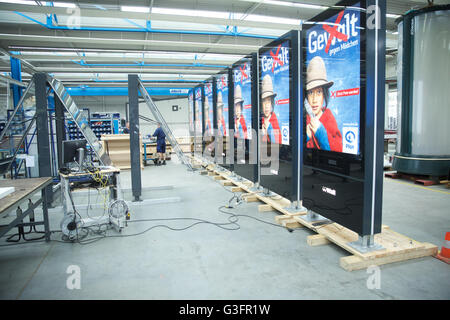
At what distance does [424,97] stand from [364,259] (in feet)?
16.0

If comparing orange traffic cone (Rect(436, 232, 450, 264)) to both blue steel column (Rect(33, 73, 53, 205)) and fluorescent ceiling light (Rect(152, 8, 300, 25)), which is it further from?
fluorescent ceiling light (Rect(152, 8, 300, 25))

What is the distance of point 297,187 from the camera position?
4.13 metres

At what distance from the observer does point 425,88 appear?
6.07m

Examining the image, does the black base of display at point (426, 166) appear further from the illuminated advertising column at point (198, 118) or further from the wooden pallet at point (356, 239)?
the illuminated advertising column at point (198, 118)

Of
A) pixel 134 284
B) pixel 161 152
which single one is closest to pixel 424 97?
pixel 134 284

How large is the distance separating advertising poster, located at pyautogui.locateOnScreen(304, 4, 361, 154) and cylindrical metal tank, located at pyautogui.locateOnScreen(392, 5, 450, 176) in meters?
3.91

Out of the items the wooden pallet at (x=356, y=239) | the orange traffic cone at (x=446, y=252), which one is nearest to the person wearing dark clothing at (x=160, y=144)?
the wooden pallet at (x=356, y=239)

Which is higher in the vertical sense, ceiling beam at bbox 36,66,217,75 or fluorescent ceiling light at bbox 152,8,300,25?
fluorescent ceiling light at bbox 152,8,300,25

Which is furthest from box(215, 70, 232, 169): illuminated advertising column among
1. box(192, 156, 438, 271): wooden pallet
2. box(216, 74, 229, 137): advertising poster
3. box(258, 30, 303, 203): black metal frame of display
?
box(192, 156, 438, 271): wooden pallet

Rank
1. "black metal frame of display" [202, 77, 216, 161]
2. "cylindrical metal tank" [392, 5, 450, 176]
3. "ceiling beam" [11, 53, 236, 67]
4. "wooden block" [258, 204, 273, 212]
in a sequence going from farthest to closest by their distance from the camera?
"ceiling beam" [11, 53, 236, 67]
"black metal frame of display" [202, 77, 216, 161]
"cylindrical metal tank" [392, 5, 450, 176]
"wooden block" [258, 204, 273, 212]

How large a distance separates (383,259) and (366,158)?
979mm

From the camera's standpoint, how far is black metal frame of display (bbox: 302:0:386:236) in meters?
2.67

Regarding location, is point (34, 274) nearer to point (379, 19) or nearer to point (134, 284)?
point (134, 284)

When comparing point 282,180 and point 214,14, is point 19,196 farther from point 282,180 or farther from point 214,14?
point 214,14
